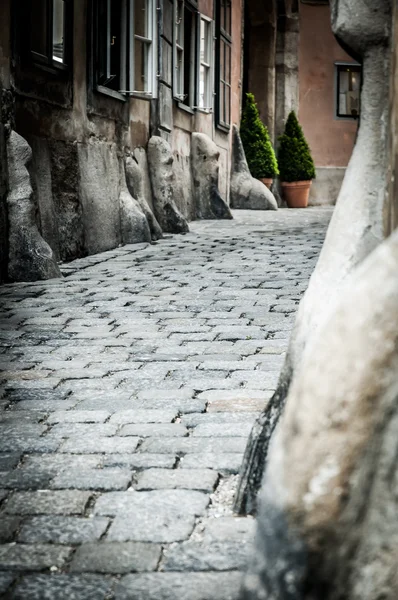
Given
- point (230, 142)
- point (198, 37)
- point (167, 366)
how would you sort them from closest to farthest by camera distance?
point (167, 366)
point (198, 37)
point (230, 142)

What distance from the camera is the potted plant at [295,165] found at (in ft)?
67.4

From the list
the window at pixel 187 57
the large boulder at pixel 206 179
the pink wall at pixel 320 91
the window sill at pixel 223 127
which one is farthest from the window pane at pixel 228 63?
the pink wall at pixel 320 91

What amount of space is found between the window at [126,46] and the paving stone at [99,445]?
7.14 meters

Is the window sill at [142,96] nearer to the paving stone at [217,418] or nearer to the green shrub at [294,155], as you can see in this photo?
the paving stone at [217,418]

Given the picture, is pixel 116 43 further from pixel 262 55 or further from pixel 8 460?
pixel 262 55

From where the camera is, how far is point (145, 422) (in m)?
3.47

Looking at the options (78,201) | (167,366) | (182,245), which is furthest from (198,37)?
(167,366)

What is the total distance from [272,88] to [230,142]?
3.43 m

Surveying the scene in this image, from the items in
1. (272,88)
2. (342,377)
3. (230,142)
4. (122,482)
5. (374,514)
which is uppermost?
(272,88)

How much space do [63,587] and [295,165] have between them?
1888 cm

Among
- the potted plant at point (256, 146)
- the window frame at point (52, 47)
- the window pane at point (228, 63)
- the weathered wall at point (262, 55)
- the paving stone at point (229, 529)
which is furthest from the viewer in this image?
the weathered wall at point (262, 55)

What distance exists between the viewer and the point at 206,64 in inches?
604

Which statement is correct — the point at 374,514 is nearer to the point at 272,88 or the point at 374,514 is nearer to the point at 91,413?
the point at 91,413

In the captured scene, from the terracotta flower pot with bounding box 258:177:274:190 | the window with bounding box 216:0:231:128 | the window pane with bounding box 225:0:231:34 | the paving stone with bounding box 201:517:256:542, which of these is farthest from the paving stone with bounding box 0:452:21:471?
the terracotta flower pot with bounding box 258:177:274:190
